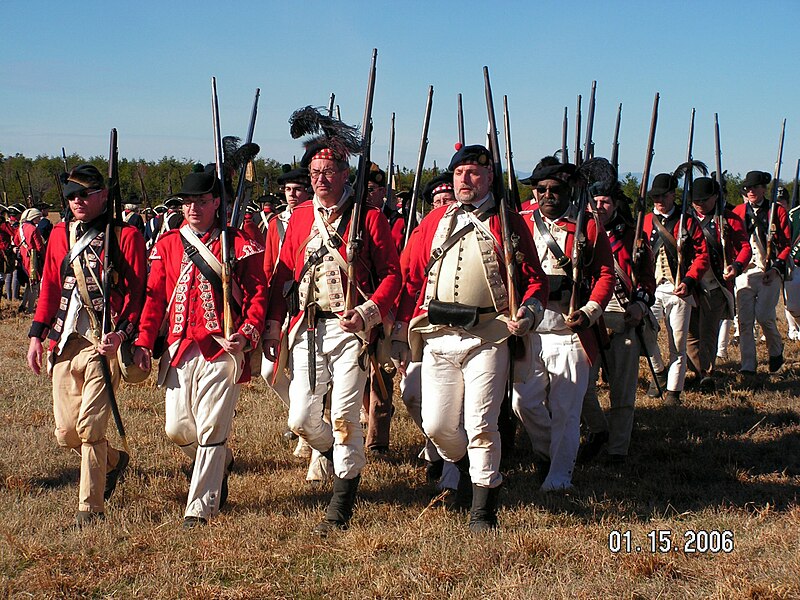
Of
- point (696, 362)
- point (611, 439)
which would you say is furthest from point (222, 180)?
point (696, 362)

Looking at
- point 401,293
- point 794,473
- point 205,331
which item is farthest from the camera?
point 794,473

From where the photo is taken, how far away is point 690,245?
29.9 feet

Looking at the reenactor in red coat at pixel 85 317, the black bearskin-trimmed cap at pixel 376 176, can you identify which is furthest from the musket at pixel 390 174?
the reenactor in red coat at pixel 85 317

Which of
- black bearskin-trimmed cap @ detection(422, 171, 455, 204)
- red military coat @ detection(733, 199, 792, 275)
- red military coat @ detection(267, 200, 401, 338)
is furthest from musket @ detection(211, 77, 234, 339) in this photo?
red military coat @ detection(733, 199, 792, 275)

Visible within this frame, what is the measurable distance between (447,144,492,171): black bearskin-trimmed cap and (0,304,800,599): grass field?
2.20 metres

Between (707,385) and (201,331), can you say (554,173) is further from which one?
(707,385)

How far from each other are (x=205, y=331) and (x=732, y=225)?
7.23 metres

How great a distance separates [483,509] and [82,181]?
3.20m

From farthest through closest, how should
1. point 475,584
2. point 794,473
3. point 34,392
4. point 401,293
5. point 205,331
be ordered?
point 34,392
point 794,473
point 401,293
point 205,331
point 475,584

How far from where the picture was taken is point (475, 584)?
4.57m

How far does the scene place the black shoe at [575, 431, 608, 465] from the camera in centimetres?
723

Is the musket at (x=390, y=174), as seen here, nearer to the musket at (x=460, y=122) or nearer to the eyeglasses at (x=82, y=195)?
the musket at (x=460, y=122)

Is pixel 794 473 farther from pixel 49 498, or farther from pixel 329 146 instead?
pixel 49 498

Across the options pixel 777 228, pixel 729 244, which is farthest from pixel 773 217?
pixel 729 244
